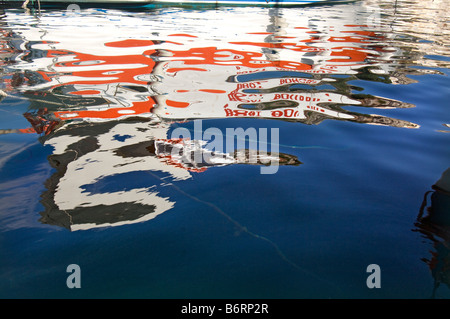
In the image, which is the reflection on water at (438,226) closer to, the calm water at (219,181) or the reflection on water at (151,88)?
the calm water at (219,181)

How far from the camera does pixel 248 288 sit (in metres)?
1.47

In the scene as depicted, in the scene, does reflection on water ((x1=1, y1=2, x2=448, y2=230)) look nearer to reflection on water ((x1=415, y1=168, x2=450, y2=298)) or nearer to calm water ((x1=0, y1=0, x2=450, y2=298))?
calm water ((x1=0, y1=0, x2=450, y2=298))

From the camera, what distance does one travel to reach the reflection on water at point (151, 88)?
2.24 meters

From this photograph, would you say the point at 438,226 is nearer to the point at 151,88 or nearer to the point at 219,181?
the point at 219,181

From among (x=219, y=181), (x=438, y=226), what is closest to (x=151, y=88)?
(x=219, y=181)

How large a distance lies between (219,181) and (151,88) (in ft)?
7.34

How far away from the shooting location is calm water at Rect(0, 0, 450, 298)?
60.9 inches

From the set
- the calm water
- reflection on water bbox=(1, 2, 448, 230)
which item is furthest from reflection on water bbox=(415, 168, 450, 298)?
reflection on water bbox=(1, 2, 448, 230)

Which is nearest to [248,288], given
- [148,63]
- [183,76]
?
[183,76]

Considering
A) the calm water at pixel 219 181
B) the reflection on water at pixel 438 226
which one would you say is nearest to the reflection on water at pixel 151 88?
the calm water at pixel 219 181

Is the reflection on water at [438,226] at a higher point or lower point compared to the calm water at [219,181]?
lower

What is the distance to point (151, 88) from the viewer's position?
13.8 ft

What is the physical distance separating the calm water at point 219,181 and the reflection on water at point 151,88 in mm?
19

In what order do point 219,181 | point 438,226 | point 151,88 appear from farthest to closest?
point 151,88
point 219,181
point 438,226
